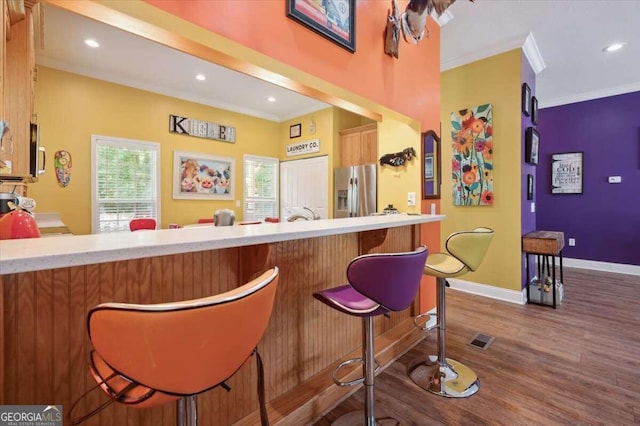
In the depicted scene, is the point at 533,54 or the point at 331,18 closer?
the point at 331,18

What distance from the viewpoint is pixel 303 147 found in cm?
552

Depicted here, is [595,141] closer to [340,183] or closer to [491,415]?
[340,183]

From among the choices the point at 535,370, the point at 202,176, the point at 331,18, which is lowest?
the point at 535,370

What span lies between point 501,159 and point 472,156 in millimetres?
329

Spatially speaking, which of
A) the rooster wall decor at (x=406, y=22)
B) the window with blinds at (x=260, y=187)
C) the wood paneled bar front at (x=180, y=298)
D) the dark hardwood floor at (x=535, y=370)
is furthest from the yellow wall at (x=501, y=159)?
the window with blinds at (x=260, y=187)

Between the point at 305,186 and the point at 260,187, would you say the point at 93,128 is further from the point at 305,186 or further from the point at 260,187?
the point at 305,186

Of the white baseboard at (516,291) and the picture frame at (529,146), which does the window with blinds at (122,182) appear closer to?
the white baseboard at (516,291)

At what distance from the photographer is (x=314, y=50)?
1739mm

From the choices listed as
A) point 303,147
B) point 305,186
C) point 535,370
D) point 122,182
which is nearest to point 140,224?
point 122,182

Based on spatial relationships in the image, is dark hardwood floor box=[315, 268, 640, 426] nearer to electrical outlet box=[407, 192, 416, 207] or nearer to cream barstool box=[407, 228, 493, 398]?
cream barstool box=[407, 228, 493, 398]

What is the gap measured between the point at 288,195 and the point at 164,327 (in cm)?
527

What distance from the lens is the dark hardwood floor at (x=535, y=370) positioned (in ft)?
5.20

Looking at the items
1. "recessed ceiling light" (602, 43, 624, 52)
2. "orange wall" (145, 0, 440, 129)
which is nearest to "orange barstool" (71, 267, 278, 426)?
"orange wall" (145, 0, 440, 129)

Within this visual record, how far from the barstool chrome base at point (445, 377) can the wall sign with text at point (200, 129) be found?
14.6ft
